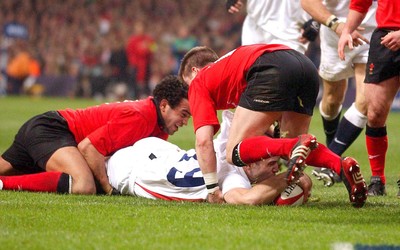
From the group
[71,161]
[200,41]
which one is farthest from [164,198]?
[200,41]

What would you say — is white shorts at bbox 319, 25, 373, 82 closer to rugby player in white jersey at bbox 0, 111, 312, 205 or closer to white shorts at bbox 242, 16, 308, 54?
white shorts at bbox 242, 16, 308, 54

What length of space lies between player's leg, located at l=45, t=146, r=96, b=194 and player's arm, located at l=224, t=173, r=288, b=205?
1.30 metres

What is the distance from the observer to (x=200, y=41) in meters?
27.4

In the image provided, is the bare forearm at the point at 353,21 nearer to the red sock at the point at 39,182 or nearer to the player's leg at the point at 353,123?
the player's leg at the point at 353,123

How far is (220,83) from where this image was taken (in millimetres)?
6965

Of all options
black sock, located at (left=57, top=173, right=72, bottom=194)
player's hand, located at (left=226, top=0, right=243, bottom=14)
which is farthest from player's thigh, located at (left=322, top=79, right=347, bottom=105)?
black sock, located at (left=57, top=173, right=72, bottom=194)

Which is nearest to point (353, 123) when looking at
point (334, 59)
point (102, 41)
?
point (334, 59)

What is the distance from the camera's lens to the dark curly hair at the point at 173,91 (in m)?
7.77

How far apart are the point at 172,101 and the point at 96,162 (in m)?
0.79

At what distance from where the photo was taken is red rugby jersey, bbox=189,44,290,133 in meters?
6.91

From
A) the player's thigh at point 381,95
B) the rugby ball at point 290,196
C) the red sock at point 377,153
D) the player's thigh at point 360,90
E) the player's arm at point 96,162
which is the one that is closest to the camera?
the rugby ball at point 290,196

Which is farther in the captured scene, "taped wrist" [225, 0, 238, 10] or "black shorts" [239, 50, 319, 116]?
"taped wrist" [225, 0, 238, 10]

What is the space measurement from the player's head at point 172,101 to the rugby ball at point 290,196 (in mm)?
1285

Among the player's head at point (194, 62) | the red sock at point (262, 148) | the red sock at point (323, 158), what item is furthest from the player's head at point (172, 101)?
the red sock at point (323, 158)
